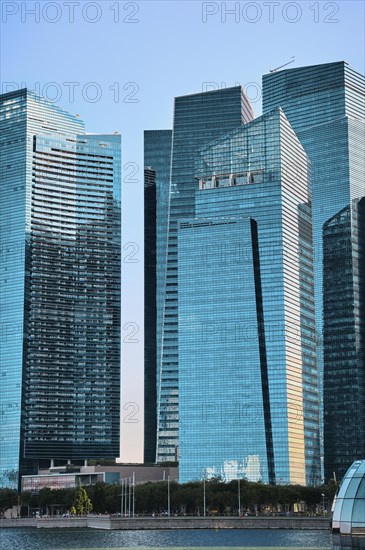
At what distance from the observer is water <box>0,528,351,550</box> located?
13200 cm

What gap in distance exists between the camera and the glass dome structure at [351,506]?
64.2m

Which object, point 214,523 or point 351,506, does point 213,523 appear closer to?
point 214,523

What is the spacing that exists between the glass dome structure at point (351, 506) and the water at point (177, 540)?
57111 millimetres

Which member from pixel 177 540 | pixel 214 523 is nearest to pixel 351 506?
pixel 177 540

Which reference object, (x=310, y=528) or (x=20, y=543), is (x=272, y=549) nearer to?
(x=20, y=543)

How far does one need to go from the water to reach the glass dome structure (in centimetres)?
5711

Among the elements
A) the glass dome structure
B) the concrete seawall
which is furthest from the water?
the glass dome structure


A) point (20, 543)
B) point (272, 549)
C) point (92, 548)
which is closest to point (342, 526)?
point (272, 549)

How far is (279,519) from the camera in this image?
188500 millimetres

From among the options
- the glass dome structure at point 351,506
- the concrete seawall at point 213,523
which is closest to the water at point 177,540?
the concrete seawall at point 213,523

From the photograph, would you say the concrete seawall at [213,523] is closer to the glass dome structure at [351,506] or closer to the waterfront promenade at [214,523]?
the waterfront promenade at [214,523]

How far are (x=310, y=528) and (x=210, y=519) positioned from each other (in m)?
21.0

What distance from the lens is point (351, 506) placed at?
64938 mm

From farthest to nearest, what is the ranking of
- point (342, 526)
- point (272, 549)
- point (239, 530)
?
point (239, 530), point (272, 549), point (342, 526)
